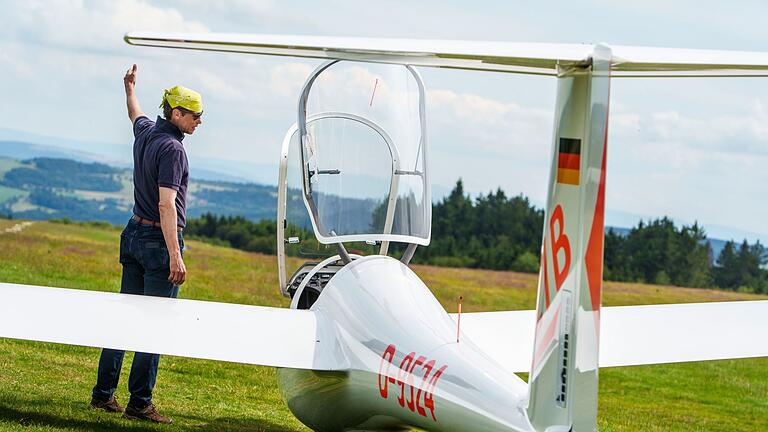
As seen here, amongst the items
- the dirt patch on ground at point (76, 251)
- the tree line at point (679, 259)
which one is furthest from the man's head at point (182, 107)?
the tree line at point (679, 259)

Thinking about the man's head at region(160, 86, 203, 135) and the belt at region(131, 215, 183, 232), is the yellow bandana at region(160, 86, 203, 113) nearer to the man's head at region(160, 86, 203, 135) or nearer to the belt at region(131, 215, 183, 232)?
the man's head at region(160, 86, 203, 135)

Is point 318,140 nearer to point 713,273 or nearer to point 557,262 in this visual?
point 557,262

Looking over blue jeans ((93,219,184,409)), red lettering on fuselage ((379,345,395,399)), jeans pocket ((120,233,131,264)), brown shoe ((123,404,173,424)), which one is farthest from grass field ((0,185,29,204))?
red lettering on fuselage ((379,345,395,399))

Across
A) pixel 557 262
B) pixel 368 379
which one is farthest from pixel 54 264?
pixel 557 262

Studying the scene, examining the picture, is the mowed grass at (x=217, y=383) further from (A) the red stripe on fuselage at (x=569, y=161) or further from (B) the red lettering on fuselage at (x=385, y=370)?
(A) the red stripe on fuselage at (x=569, y=161)

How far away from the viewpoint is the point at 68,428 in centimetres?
781

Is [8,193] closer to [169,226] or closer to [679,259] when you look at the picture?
[679,259]

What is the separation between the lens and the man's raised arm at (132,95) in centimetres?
912

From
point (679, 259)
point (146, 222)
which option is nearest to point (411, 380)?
point (146, 222)

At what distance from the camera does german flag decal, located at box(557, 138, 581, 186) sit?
4926 mm

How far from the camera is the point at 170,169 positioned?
8094 mm

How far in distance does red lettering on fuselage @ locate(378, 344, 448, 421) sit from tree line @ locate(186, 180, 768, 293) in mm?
32122

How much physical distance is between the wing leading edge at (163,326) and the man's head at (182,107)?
130cm

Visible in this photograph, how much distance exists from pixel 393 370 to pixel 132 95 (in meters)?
3.74
